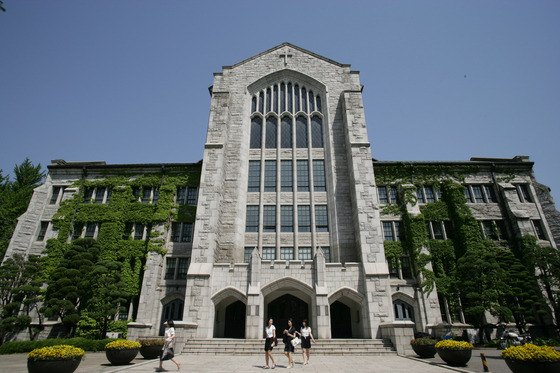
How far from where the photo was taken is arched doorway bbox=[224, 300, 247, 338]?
20156 mm

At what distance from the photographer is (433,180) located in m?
25.6

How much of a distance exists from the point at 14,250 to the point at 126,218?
29.2 feet

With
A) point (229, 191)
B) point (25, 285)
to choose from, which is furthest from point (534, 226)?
point (25, 285)

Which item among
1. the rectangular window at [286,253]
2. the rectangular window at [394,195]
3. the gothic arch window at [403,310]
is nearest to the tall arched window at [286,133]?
the rectangular window at [286,253]

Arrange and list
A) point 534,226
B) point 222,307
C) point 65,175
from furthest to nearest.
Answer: point 65,175 < point 534,226 < point 222,307

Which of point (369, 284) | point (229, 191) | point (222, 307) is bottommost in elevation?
point (222, 307)

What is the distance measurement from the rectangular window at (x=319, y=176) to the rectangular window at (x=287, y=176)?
6.17ft

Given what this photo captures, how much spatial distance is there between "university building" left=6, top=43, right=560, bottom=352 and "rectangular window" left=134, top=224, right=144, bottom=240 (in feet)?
0.33

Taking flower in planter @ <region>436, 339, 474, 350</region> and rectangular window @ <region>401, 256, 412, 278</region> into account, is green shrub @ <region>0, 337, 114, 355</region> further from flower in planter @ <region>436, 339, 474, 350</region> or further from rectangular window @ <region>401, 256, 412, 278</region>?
rectangular window @ <region>401, 256, 412, 278</region>

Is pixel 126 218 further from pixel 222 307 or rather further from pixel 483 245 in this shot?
pixel 483 245

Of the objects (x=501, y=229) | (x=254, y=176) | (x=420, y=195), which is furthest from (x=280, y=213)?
(x=501, y=229)

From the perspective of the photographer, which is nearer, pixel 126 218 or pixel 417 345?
pixel 417 345

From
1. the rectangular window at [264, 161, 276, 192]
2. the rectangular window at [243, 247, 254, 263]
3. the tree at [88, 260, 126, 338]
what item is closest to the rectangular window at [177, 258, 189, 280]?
the tree at [88, 260, 126, 338]

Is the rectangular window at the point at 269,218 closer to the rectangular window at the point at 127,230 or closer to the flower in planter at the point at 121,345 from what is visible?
the rectangular window at the point at 127,230
